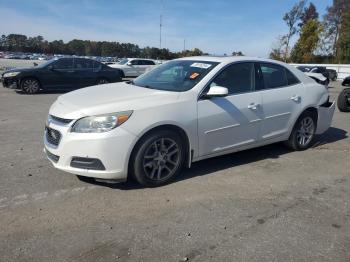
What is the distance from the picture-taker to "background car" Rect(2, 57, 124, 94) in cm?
1403

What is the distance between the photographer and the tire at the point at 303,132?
627 cm

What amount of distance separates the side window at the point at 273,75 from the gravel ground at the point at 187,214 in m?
1.18

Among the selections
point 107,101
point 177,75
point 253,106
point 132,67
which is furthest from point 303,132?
point 132,67

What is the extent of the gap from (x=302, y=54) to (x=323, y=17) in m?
8.81

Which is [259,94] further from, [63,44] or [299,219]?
[63,44]

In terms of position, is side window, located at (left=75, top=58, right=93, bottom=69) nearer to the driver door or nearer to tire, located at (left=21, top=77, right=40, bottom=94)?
tire, located at (left=21, top=77, right=40, bottom=94)

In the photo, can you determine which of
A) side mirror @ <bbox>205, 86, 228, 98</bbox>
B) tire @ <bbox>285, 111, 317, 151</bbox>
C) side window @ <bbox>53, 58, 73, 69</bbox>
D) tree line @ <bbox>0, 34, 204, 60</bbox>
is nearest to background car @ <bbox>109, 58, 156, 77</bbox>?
side window @ <bbox>53, 58, 73, 69</bbox>

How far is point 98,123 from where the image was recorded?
416cm

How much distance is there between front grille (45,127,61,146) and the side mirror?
6.16ft

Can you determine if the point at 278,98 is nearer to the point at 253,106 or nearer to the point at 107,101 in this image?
the point at 253,106

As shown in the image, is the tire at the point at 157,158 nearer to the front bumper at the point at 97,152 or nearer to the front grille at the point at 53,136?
the front bumper at the point at 97,152

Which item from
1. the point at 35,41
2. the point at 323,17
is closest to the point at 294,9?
the point at 323,17

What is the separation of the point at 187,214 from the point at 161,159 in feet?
2.90

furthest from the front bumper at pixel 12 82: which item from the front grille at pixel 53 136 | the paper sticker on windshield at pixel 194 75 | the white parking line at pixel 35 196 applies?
the white parking line at pixel 35 196
